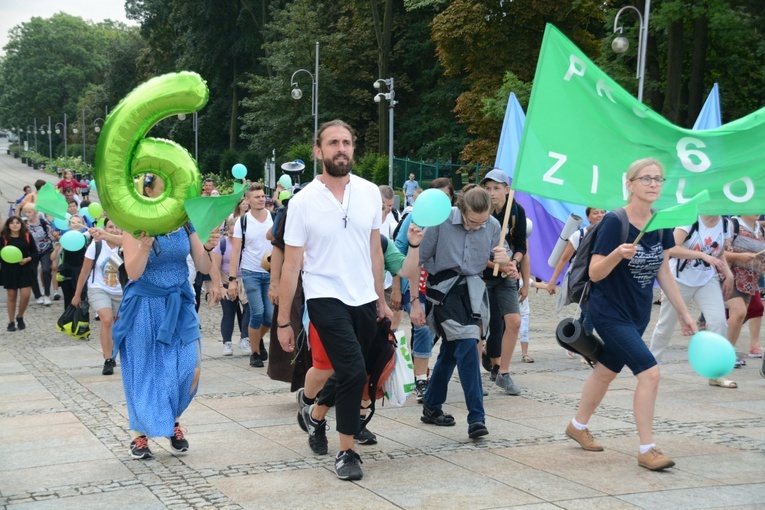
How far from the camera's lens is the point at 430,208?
622 centimetres

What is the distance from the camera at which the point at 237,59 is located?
189 ft

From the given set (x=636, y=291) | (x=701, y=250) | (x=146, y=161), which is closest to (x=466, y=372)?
(x=636, y=291)

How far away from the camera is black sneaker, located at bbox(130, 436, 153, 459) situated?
20.0ft

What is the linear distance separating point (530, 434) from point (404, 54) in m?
40.1

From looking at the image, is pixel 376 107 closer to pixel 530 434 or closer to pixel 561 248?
pixel 561 248

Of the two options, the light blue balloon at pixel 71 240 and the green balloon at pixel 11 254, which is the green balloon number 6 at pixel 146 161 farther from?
the green balloon at pixel 11 254

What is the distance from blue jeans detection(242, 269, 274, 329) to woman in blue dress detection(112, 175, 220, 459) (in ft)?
13.4

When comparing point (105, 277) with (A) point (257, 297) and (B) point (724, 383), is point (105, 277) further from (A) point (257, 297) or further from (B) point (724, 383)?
(B) point (724, 383)

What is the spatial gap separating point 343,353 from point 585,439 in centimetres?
169

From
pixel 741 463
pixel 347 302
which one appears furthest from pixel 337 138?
pixel 741 463

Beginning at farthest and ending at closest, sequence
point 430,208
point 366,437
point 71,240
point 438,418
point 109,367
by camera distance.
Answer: point 71,240 < point 109,367 < point 438,418 < point 366,437 < point 430,208

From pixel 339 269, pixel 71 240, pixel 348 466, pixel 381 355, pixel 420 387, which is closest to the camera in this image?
pixel 348 466

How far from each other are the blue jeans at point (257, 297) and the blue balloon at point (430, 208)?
174 inches

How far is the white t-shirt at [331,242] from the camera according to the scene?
5656 millimetres
